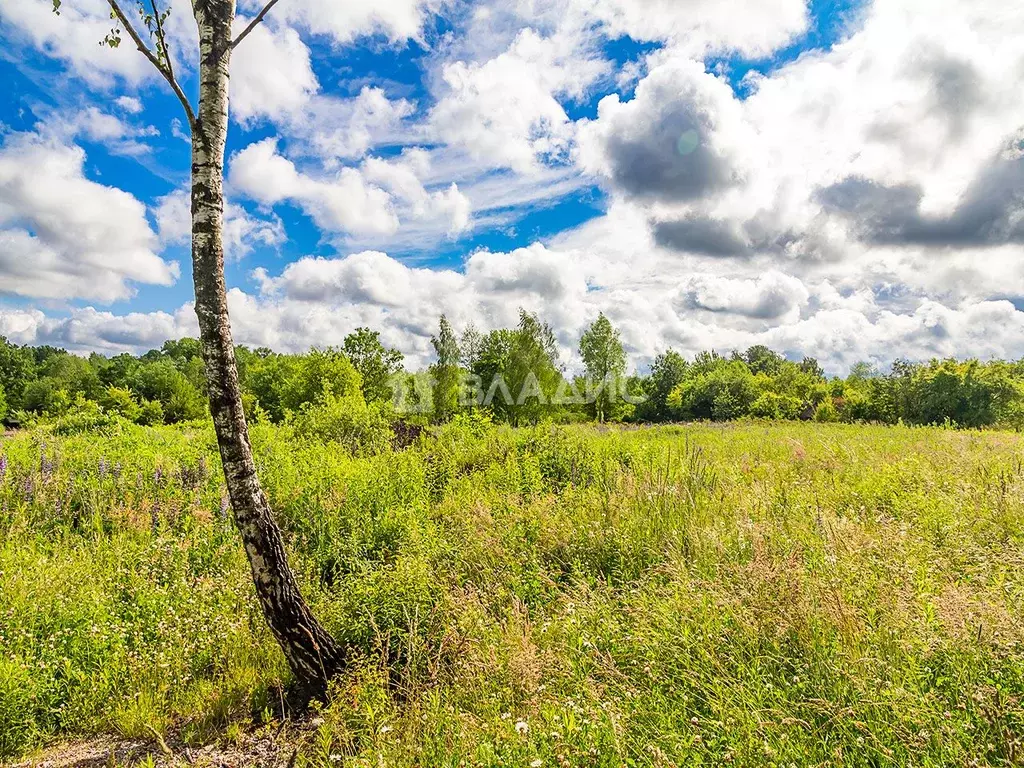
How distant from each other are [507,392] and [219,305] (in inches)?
1007

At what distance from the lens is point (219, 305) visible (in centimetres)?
381

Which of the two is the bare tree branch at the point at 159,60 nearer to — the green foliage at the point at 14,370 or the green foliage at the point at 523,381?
the green foliage at the point at 523,381

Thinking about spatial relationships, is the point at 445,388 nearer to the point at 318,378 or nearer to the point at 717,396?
the point at 318,378

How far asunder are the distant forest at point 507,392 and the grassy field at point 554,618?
22.5ft

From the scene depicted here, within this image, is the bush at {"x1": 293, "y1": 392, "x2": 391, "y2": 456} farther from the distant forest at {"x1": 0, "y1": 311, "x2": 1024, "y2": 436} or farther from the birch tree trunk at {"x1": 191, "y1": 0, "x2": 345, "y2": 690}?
the birch tree trunk at {"x1": 191, "y1": 0, "x2": 345, "y2": 690}

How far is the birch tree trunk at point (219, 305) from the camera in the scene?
3.79 m

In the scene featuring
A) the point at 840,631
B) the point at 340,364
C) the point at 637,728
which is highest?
the point at 340,364

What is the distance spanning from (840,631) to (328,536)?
20.9 feet

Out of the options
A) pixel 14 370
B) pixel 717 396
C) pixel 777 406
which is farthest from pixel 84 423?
pixel 14 370

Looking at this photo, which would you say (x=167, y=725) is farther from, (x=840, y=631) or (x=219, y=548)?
(x=840, y=631)

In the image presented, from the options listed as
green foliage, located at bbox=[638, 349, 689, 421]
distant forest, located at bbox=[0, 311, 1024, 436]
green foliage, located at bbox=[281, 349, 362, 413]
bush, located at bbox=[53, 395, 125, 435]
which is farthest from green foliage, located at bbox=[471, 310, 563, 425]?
green foliage, located at bbox=[638, 349, 689, 421]

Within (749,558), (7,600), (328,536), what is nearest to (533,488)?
(328,536)

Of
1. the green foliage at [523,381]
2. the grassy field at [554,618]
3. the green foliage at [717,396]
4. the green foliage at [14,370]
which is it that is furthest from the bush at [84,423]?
the green foliage at [14,370]

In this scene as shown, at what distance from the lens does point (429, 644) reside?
4512 millimetres
